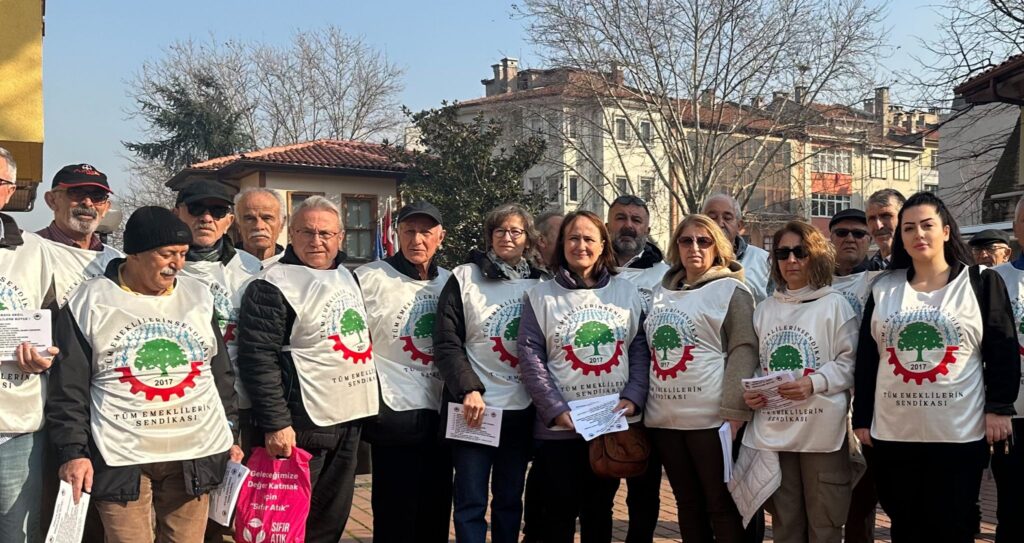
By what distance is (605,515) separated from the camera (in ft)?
15.9

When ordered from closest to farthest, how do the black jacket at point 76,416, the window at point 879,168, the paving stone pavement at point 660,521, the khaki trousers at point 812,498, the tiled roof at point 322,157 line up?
the black jacket at point 76,416, the khaki trousers at point 812,498, the paving stone pavement at point 660,521, the tiled roof at point 322,157, the window at point 879,168

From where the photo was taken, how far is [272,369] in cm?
445

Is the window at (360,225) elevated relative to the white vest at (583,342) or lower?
elevated

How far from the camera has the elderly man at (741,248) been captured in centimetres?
559

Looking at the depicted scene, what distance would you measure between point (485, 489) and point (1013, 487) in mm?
2668

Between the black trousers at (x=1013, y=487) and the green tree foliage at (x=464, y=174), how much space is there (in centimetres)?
1852

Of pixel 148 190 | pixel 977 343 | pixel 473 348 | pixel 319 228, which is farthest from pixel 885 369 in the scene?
pixel 148 190

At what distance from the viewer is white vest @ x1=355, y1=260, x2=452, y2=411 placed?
15.8 ft

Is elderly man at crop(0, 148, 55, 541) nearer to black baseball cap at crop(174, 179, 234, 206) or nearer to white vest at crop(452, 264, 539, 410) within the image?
black baseball cap at crop(174, 179, 234, 206)

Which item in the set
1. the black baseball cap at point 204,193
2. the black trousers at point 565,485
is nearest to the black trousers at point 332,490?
the black trousers at point 565,485

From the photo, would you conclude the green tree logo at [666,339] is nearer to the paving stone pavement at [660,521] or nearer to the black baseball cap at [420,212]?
the black baseball cap at [420,212]

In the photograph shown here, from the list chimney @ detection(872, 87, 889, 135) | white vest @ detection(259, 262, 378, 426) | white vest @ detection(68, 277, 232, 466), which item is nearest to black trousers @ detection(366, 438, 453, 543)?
white vest @ detection(259, 262, 378, 426)

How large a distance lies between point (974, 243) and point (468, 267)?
407 centimetres

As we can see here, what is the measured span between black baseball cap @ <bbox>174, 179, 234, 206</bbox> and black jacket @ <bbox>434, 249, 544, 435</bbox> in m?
1.25
